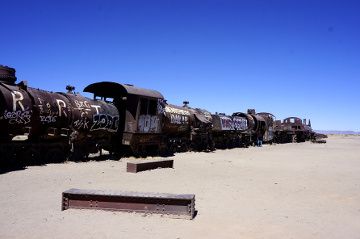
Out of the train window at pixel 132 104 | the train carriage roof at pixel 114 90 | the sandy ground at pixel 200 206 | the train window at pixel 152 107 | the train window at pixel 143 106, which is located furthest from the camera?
Result: the train window at pixel 152 107

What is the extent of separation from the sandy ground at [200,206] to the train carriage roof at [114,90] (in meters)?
6.29

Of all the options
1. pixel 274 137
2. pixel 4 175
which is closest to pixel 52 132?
pixel 4 175

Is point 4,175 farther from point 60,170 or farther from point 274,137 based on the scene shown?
point 274,137

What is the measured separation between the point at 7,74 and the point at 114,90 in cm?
647

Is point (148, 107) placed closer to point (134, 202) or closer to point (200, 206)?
point (200, 206)

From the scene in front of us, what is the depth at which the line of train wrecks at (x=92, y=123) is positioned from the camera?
14266 millimetres

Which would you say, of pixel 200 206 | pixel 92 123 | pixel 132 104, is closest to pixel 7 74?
pixel 92 123

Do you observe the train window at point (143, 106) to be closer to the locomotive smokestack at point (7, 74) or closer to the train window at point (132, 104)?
the train window at point (132, 104)

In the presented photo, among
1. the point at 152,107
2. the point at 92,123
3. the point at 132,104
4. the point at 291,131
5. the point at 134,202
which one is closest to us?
the point at 134,202

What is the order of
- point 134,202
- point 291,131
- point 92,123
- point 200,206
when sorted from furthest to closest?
1. point 291,131
2. point 92,123
3. point 200,206
4. point 134,202

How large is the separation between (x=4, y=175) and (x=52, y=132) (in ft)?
12.2

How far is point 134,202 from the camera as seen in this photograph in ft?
25.0

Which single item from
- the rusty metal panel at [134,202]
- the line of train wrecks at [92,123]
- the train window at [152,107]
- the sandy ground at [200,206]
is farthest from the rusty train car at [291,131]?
the rusty metal panel at [134,202]

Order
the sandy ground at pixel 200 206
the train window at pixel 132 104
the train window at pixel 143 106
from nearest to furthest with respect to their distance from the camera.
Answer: the sandy ground at pixel 200 206 → the train window at pixel 132 104 → the train window at pixel 143 106
